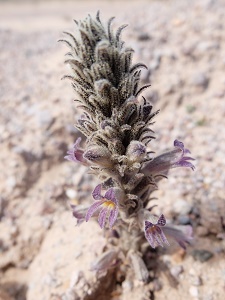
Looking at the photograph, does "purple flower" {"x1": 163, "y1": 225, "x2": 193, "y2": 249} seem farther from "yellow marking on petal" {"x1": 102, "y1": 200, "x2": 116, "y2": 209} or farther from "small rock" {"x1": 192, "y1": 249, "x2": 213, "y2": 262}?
"yellow marking on petal" {"x1": 102, "y1": 200, "x2": 116, "y2": 209}

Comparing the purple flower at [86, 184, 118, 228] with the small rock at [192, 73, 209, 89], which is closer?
the purple flower at [86, 184, 118, 228]

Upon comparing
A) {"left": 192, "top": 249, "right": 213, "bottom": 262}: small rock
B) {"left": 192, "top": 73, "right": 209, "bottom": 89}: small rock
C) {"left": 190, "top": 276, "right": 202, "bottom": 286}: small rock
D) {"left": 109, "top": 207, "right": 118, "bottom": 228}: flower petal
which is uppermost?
{"left": 192, "top": 73, "right": 209, "bottom": 89}: small rock

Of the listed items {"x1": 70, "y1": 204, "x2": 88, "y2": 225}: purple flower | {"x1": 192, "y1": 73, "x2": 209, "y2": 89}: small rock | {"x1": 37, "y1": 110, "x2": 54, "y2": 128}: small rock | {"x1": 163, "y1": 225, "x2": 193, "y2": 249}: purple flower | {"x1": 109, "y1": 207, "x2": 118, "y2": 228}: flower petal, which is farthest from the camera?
{"x1": 192, "y1": 73, "x2": 209, "y2": 89}: small rock

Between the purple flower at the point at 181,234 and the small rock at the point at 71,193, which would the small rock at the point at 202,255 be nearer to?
the purple flower at the point at 181,234

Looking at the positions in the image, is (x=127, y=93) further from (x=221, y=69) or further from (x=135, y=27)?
(x=135, y=27)

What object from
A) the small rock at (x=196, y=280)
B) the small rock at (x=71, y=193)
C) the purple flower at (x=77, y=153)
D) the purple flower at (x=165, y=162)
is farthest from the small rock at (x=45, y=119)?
the small rock at (x=196, y=280)

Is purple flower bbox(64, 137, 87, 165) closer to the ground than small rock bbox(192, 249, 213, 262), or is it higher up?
higher up

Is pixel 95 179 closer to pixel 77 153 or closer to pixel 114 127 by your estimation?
pixel 77 153

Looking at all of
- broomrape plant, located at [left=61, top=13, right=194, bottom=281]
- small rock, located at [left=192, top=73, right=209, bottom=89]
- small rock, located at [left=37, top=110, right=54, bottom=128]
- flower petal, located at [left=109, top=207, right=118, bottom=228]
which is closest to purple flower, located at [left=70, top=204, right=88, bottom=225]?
broomrape plant, located at [left=61, top=13, right=194, bottom=281]

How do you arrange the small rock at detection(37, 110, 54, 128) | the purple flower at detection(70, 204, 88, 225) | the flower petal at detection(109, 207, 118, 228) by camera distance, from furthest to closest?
the small rock at detection(37, 110, 54, 128) → the purple flower at detection(70, 204, 88, 225) → the flower petal at detection(109, 207, 118, 228)
